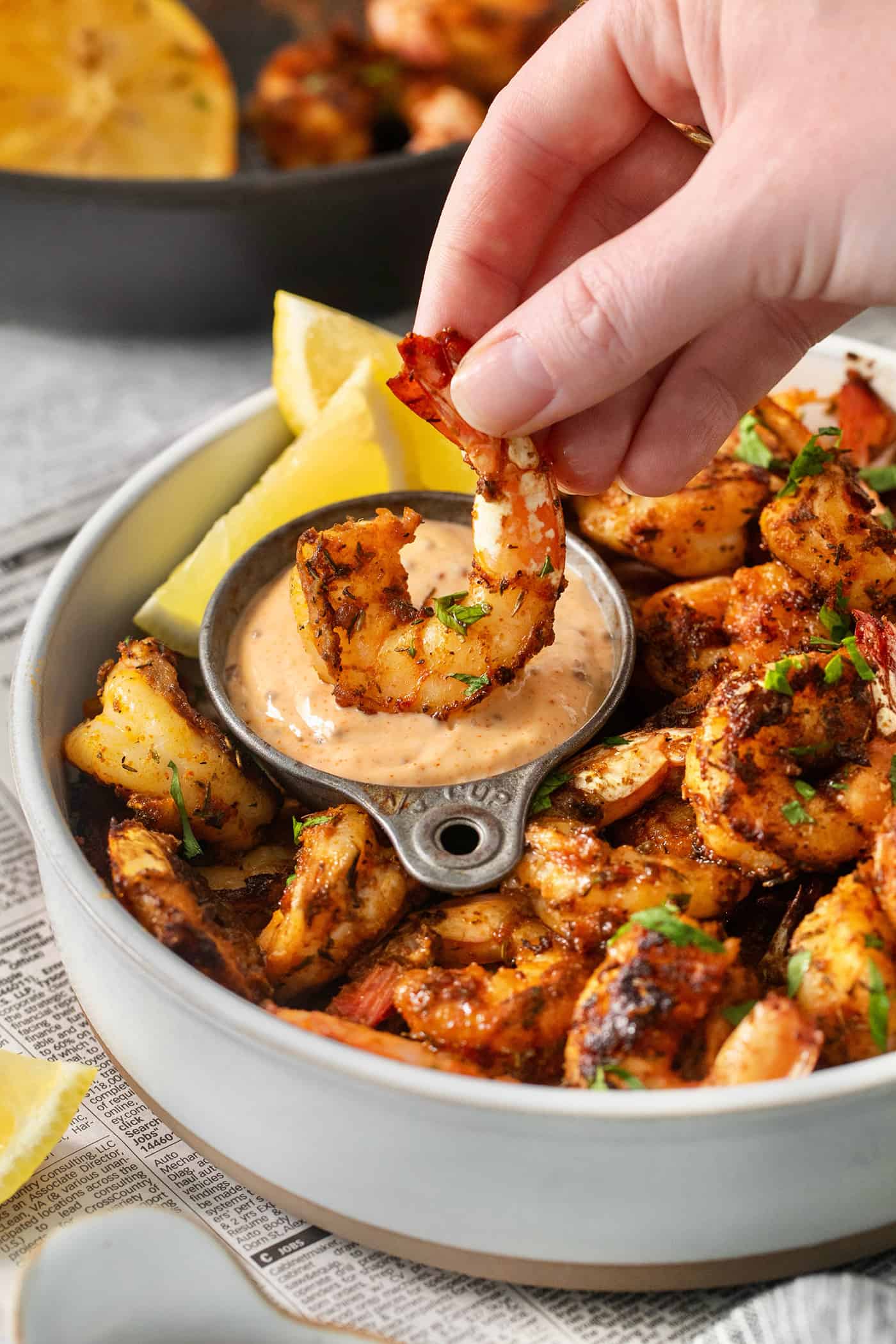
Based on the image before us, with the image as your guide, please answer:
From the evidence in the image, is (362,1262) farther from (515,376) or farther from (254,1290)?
(515,376)

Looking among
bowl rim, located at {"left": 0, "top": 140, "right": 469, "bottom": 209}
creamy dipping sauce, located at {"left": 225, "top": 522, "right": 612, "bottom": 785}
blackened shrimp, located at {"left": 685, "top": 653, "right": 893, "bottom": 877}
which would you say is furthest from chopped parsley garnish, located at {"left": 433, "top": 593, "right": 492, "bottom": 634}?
bowl rim, located at {"left": 0, "top": 140, "right": 469, "bottom": 209}

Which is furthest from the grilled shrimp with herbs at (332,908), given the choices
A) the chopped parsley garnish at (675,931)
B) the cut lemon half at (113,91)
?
the cut lemon half at (113,91)

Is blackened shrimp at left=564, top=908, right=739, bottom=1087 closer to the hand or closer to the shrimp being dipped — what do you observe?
the shrimp being dipped

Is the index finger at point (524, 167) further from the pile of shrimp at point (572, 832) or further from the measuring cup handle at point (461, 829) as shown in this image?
the measuring cup handle at point (461, 829)

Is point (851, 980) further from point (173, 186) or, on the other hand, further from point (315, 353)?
point (173, 186)

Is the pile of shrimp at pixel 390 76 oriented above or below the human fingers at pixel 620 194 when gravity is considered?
below

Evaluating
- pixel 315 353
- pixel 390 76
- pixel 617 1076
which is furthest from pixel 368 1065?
pixel 390 76
